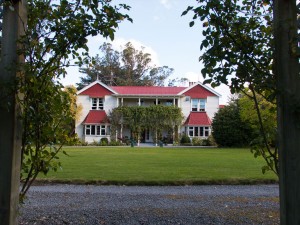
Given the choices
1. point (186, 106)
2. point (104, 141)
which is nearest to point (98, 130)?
point (104, 141)

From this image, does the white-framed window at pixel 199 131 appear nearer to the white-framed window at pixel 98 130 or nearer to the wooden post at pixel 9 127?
the white-framed window at pixel 98 130

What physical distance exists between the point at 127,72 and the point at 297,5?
67.6 m

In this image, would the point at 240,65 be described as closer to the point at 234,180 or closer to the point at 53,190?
the point at 53,190

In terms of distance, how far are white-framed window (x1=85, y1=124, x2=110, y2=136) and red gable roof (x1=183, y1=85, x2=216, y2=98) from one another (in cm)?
1110

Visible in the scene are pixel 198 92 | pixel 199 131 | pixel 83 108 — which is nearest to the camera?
pixel 199 131

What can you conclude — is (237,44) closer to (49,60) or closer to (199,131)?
(49,60)

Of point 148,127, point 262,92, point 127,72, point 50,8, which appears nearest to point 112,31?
point 50,8

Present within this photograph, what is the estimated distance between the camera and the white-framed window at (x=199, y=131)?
42.8 meters

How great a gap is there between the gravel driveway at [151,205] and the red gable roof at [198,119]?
32.7 metres

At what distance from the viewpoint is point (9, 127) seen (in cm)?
302

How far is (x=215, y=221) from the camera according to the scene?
5.00 meters

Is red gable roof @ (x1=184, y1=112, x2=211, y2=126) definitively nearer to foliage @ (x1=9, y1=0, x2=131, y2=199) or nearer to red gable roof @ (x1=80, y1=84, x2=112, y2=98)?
red gable roof @ (x1=80, y1=84, x2=112, y2=98)

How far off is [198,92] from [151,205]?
38563mm

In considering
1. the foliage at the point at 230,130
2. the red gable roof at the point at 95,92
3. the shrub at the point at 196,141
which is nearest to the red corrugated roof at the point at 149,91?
the red gable roof at the point at 95,92
